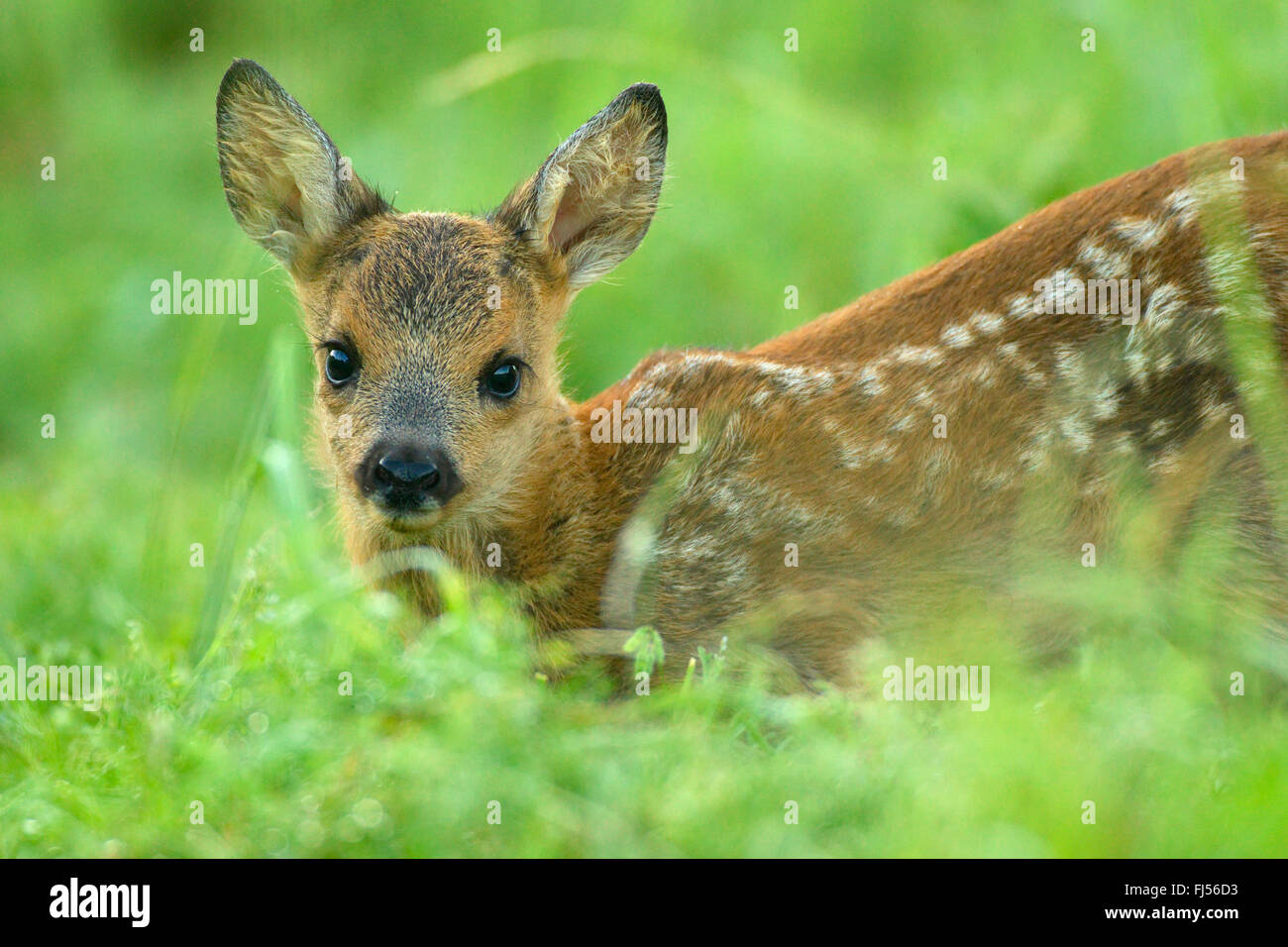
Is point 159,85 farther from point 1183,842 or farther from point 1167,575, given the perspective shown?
point 1183,842

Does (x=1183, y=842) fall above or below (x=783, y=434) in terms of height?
below

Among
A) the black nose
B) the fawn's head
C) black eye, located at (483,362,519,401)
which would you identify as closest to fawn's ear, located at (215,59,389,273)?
the fawn's head

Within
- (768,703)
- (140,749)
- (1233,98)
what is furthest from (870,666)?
(1233,98)

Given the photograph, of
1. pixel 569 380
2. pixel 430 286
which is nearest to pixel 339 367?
pixel 430 286

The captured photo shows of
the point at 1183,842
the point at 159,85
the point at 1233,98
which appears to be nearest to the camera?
the point at 1183,842

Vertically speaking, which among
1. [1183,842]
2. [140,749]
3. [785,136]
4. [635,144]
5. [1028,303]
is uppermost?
[785,136]

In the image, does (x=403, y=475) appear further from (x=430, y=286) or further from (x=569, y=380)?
(x=569, y=380)

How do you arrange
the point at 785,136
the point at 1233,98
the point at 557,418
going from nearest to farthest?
1. the point at 557,418
2. the point at 1233,98
3. the point at 785,136

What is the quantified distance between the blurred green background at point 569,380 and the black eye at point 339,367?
1.21 feet

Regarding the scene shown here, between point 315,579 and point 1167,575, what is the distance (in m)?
2.72

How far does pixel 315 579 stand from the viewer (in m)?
5.25

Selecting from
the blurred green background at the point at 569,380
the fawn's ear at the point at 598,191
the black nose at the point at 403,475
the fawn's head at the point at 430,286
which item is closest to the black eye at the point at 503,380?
the fawn's head at the point at 430,286

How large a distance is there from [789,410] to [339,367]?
1583 millimetres

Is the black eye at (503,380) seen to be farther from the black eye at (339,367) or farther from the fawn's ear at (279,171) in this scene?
the fawn's ear at (279,171)
